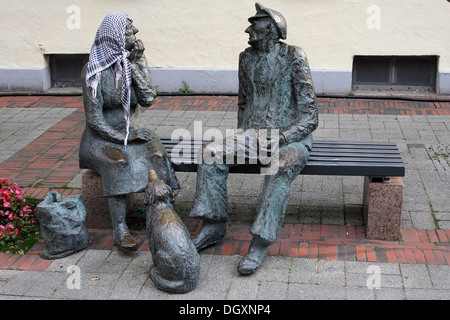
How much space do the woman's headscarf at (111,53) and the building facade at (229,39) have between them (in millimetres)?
4595

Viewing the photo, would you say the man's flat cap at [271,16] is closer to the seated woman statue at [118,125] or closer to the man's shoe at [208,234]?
the seated woman statue at [118,125]

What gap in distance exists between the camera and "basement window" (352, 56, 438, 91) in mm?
9734

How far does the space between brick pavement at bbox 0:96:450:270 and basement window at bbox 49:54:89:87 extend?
626mm

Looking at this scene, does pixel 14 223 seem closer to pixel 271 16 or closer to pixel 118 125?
pixel 118 125

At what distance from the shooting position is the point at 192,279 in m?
4.56

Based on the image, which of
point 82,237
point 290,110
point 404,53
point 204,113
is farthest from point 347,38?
point 82,237

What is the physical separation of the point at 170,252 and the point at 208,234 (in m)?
0.76

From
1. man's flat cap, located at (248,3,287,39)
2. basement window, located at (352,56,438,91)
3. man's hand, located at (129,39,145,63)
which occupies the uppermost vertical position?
man's flat cap, located at (248,3,287,39)

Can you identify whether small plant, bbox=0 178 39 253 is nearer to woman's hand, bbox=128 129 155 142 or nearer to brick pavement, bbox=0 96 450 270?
brick pavement, bbox=0 96 450 270

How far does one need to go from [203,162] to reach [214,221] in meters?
0.48

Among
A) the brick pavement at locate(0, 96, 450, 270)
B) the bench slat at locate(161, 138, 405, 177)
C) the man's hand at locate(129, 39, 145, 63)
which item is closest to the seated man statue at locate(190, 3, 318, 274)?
the bench slat at locate(161, 138, 405, 177)

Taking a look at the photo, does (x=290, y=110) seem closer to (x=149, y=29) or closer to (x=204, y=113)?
(x=204, y=113)

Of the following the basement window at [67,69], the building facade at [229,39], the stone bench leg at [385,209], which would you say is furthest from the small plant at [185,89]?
the stone bench leg at [385,209]

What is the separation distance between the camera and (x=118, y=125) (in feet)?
17.7
